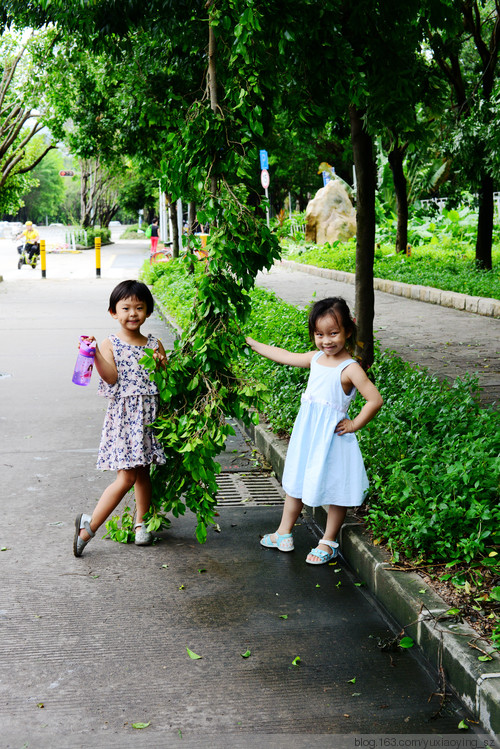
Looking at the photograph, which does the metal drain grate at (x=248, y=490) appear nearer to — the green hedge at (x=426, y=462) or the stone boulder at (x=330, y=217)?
the green hedge at (x=426, y=462)

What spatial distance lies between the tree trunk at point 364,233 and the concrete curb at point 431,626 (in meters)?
3.30

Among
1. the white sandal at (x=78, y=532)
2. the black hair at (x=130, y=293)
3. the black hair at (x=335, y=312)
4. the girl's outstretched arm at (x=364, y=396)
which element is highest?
the black hair at (x=130, y=293)

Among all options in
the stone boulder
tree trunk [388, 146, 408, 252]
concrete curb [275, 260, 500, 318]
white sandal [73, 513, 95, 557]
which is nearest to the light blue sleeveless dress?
white sandal [73, 513, 95, 557]

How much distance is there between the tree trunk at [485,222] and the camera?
1631cm

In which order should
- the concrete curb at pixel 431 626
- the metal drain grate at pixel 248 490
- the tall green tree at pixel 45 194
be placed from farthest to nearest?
the tall green tree at pixel 45 194 → the metal drain grate at pixel 248 490 → the concrete curb at pixel 431 626

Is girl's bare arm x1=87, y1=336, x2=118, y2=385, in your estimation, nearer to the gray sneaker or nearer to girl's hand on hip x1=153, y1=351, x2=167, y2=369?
girl's hand on hip x1=153, y1=351, x2=167, y2=369

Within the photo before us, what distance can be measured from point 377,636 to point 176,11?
520cm

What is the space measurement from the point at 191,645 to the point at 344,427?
4.55 feet

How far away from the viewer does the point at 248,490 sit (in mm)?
5660

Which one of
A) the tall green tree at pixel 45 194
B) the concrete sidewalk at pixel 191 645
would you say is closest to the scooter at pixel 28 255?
the concrete sidewalk at pixel 191 645

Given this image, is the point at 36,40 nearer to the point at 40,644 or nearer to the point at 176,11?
the point at 176,11

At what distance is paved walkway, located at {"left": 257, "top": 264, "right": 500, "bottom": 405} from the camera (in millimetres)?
8180

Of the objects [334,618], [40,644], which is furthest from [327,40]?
[40,644]

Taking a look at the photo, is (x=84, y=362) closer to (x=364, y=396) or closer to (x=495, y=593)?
(x=364, y=396)
